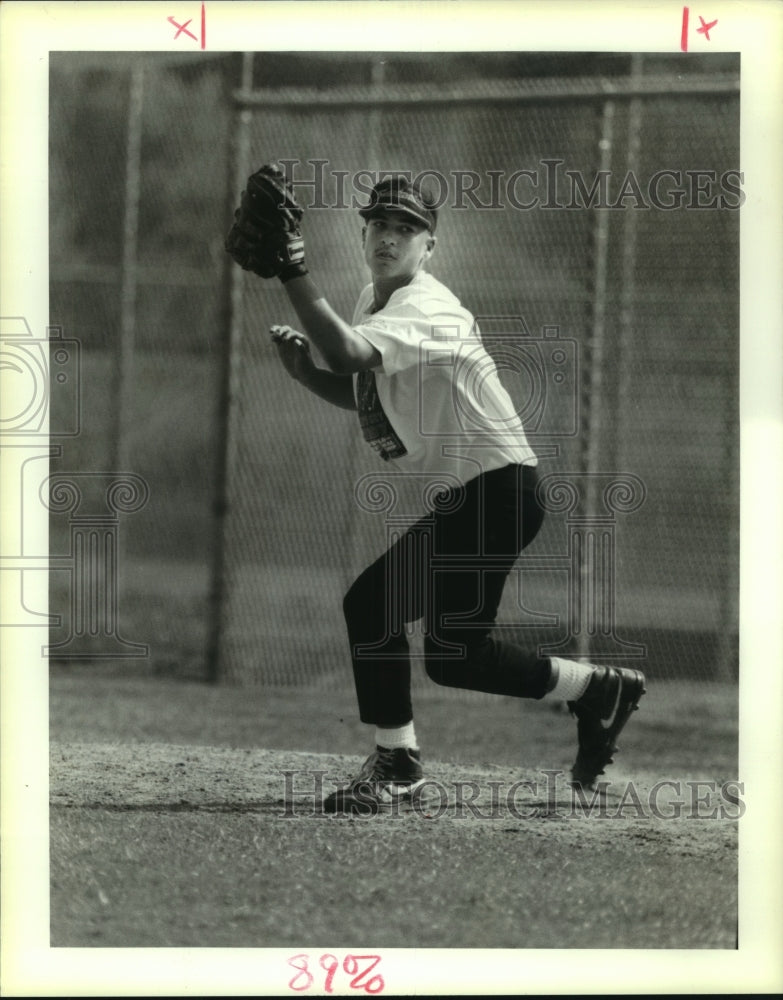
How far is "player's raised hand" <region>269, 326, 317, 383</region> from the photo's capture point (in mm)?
4004

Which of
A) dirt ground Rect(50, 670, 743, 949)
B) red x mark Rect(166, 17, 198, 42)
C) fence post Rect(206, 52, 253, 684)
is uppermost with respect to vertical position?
red x mark Rect(166, 17, 198, 42)

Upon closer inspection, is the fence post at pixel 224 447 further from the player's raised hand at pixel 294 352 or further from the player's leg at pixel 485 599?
the player's leg at pixel 485 599

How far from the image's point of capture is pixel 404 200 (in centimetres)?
389

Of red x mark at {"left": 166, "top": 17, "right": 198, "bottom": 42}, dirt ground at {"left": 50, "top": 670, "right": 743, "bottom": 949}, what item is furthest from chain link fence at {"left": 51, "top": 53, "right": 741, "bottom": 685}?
dirt ground at {"left": 50, "top": 670, "right": 743, "bottom": 949}

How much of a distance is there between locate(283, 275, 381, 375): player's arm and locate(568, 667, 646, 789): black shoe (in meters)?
1.05

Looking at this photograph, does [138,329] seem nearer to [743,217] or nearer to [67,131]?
[67,131]

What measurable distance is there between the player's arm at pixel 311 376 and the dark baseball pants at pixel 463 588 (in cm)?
40

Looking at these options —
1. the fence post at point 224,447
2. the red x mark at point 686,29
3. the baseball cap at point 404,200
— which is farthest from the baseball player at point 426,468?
the red x mark at point 686,29

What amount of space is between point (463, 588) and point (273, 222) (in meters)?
1.09

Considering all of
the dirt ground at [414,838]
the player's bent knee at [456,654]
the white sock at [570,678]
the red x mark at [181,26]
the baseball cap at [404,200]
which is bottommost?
the dirt ground at [414,838]

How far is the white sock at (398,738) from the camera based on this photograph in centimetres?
398

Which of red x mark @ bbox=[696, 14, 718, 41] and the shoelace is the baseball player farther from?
red x mark @ bbox=[696, 14, 718, 41]

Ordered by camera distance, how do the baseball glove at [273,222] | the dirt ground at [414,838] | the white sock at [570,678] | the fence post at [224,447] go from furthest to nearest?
the fence post at [224,447], the white sock at [570,678], the baseball glove at [273,222], the dirt ground at [414,838]

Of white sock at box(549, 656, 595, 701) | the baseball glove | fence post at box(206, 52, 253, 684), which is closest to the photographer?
the baseball glove
